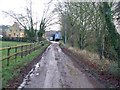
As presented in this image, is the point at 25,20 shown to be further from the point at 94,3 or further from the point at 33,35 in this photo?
the point at 94,3

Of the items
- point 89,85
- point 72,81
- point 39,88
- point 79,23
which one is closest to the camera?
point 39,88

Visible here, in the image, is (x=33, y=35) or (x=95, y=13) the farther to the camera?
(x=33, y=35)

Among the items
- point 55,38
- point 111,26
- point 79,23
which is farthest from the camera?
point 55,38

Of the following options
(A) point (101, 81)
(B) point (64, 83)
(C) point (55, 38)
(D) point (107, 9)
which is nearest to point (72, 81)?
(B) point (64, 83)

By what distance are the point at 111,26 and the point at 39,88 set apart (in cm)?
665

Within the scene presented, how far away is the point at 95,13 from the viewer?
811 inches

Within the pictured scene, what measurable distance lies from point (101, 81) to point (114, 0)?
9115 millimetres

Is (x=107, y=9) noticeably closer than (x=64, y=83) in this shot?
No

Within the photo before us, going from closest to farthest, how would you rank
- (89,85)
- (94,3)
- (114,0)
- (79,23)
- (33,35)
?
(89,85)
(114,0)
(94,3)
(79,23)
(33,35)

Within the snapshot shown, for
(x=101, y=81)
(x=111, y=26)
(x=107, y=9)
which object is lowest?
(x=101, y=81)

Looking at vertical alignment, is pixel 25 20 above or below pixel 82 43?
above

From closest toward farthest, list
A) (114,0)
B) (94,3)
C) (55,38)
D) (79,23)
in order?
1. (114,0)
2. (94,3)
3. (79,23)
4. (55,38)

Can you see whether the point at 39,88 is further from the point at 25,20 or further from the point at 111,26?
the point at 25,20

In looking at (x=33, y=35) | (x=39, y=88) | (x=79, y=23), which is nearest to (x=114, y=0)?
(x=39, y=88)
